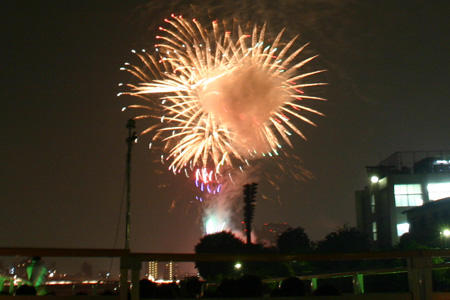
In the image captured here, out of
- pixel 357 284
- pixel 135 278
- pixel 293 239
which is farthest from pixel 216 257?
pixel 293 239

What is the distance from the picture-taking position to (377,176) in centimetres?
6575

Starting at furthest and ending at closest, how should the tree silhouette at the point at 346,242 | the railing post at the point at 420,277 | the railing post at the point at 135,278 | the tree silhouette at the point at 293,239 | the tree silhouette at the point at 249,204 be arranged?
the tree silhouette at the point at 293,239 < the tree silhouette at the point at 249,204 < the tree silhouette at the point at 346,242 < the railing post at the point at 420,277 < the railing post at the point at 135,278

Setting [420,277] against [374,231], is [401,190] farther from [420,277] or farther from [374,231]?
[420,277]

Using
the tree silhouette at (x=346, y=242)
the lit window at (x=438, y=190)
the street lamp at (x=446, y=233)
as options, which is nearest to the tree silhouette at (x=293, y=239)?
the tree silhouette at (x=346, y=242)

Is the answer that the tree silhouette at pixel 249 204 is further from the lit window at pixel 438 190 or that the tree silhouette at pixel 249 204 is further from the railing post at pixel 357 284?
the railing post at pixel 357 284

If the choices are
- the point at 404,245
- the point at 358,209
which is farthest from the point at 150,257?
the point at 358,209

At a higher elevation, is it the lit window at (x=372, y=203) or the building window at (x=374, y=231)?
the lit window at (x=372, y=203)

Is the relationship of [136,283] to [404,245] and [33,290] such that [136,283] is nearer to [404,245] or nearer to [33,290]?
[33,290]

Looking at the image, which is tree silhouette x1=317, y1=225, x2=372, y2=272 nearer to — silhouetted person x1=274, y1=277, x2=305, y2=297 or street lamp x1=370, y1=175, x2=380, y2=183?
street lamp x1=370, y1=175, x2=380, y2=183

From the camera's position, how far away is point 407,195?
60.0 m

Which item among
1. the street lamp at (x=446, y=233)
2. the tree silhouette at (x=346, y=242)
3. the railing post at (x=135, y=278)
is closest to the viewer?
the railing post at (x=135, y=278)

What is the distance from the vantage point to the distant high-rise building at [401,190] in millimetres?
58594

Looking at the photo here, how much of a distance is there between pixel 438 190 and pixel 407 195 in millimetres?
3383

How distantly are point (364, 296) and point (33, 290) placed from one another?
13.8ft
